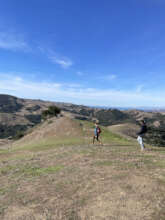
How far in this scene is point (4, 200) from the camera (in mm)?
6691

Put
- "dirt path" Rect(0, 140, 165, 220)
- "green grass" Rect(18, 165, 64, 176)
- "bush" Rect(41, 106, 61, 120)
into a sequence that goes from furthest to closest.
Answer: "bush" Rect(41, 106, 61, 120)
"green grass" Rect(18, 165, 64, 176)
"dirt path" Rect(0, 140, 165, 220)

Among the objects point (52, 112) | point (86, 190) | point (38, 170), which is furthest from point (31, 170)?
point (52, 112)

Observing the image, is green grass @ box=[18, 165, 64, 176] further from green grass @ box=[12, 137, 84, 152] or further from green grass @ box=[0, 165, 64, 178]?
green grass @ box=[12, 137, 84, 152]

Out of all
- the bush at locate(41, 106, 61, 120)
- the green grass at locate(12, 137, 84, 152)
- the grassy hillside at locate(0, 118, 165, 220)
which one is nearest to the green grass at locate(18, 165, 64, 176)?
the grassy hillside at locate(0, 118, 165, 220)

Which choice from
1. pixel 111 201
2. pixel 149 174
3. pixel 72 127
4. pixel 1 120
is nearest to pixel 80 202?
pixel 111 201

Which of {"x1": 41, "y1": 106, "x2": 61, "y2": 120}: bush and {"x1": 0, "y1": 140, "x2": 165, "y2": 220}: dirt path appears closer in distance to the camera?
{"x1": 0, "y1": 140, "x2": 165, "y2": 220}: dirt path

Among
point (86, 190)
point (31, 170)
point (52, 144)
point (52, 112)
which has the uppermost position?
point (52, 112)

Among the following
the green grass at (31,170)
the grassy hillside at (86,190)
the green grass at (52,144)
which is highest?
the grassy hillside at (86,190)

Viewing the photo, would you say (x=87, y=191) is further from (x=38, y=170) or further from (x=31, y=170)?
(x=31, y=170)

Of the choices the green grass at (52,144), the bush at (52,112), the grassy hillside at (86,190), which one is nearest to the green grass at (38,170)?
the grassy hillside at (86,190)

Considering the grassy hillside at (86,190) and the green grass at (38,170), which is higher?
the grassy hillside at (86,190)

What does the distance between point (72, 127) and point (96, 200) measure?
2456 cm

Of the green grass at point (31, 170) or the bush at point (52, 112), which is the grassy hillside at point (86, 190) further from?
the bush at point (52, 112)

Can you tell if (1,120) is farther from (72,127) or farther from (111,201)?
(111,201)
